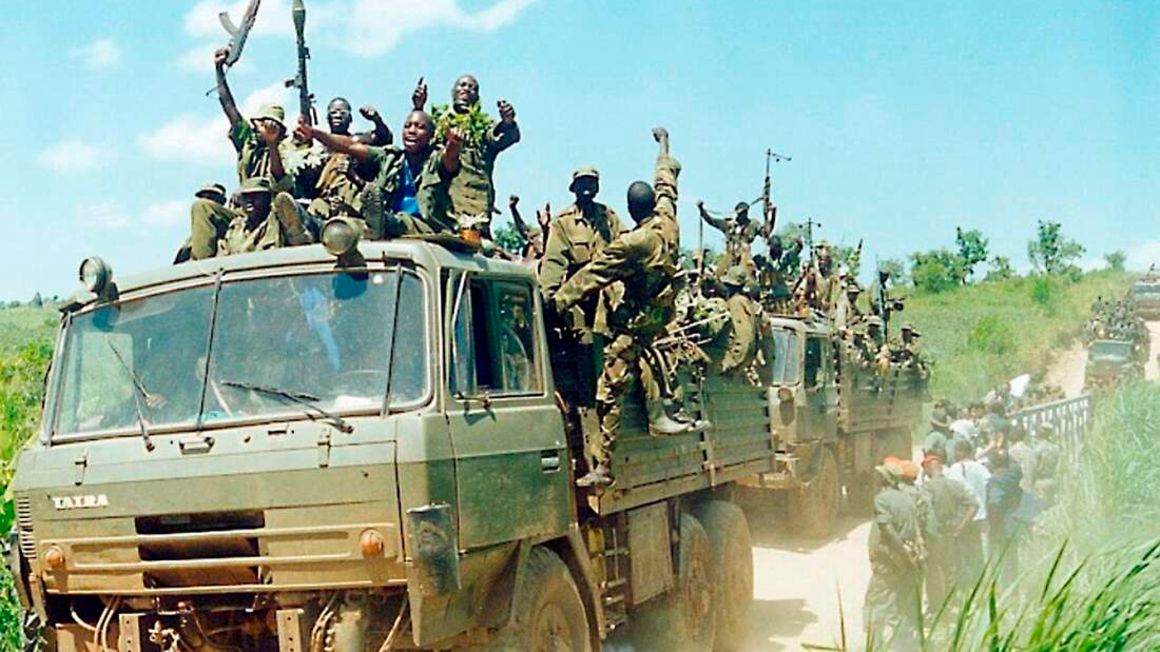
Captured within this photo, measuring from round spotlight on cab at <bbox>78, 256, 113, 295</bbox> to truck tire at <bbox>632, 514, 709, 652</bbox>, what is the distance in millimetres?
3860

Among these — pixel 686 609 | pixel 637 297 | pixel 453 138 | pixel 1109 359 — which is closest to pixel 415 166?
pixel 453 138

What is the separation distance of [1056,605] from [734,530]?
5675 mm

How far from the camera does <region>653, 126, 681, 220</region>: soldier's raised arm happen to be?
24.5 feet

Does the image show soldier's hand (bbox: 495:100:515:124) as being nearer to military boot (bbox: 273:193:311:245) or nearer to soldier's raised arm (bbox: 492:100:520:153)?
soldier's raised arm (bbox: 492:100:520:153)

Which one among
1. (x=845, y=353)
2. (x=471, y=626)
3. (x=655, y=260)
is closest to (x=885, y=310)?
(x=845, y=353)

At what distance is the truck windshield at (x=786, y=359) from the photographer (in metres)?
13.7

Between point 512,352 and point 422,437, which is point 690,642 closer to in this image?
point 512,352

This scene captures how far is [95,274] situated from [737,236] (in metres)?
9.74

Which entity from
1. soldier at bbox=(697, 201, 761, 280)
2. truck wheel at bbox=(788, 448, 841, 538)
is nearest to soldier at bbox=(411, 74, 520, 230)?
soldier at bbox=(697, 201, 761, 280)

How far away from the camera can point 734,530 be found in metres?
9.30

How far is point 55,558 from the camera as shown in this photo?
5.58 metres

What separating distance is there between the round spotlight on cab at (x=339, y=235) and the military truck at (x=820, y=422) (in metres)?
6.93

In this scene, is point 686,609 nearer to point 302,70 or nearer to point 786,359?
point 302,70

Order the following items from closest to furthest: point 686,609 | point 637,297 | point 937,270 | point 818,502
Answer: point 637,297 < point 686,609 < point 818,502 < point 937,270
